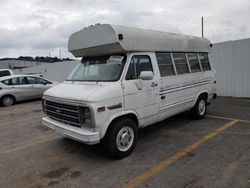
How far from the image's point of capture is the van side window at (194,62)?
6324 mm

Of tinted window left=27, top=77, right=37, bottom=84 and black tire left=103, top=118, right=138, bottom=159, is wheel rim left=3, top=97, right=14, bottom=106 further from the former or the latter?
black tire left=103, top=118, right=138, bottom=159

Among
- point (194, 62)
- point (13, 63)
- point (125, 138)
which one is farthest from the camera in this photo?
point (13, 63)

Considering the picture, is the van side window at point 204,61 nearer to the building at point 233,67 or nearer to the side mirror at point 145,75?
the side mirror at point 145,75

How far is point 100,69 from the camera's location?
473 centimetres

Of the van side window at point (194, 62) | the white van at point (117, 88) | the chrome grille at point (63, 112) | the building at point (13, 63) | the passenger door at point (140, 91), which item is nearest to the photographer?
the white van at point (117, 88)

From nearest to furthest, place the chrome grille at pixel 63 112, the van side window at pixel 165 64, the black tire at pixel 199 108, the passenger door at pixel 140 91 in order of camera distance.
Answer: the chrome grille at pixel 63 112 < the passenger door at pixel 140 91 < the van side window at pixel 165 64 < the black tire at pixel 199 108

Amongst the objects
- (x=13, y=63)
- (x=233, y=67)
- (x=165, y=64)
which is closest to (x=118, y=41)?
(x=165, y=64)

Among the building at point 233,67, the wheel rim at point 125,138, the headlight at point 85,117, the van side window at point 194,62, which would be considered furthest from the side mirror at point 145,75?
the building at point 233,67

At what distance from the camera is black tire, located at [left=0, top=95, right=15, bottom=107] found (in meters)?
11.7

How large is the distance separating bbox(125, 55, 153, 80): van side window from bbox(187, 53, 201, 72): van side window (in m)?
1.92

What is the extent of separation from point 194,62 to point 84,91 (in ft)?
12.6

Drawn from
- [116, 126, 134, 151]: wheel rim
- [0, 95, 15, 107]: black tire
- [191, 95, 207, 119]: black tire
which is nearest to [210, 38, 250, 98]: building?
[191, 95, 207, 119]: black tire

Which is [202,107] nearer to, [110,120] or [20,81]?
[110,120]

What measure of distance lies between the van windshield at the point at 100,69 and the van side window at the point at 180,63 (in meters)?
1.89
